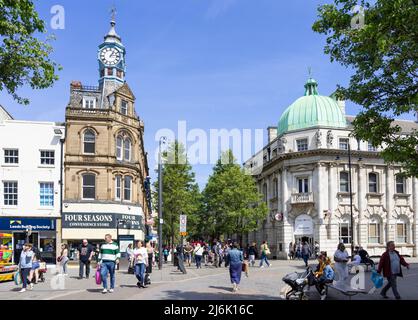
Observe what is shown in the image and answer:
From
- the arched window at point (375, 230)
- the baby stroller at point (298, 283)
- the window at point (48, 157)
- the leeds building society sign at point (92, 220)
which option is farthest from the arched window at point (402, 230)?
the baby stroller at point (298, 283)

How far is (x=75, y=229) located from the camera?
34344 mm

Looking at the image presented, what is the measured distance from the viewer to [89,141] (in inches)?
1398

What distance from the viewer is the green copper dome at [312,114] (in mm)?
48688

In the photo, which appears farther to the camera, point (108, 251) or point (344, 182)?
point (344, 182)

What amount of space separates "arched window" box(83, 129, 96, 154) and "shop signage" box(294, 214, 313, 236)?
21707 mm

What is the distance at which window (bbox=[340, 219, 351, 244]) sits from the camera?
1790 inches

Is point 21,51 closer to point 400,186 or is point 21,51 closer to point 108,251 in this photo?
point 108,251

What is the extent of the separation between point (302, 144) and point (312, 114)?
3.47 metres

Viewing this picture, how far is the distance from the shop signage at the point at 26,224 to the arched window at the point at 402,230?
32.8m

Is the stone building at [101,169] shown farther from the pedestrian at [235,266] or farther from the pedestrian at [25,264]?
the pedestrian at [235,266]

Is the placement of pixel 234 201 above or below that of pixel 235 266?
above

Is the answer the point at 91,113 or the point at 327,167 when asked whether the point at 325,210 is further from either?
the point at 91,113

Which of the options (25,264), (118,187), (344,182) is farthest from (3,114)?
(344,182)

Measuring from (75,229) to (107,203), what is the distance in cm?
290
